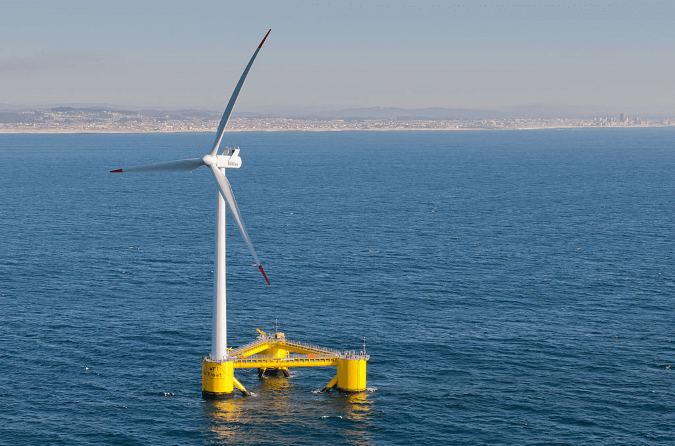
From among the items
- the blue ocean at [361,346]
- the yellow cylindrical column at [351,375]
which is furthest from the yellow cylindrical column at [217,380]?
the yellow cylindrical column at [351,375]

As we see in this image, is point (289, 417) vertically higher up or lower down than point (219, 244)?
lower down

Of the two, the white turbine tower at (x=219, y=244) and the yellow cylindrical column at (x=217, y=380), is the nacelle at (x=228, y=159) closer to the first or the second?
the white turbine tower at (x=219, y=244)

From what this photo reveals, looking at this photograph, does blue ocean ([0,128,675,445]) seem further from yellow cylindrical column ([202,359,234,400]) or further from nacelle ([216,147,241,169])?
nacelle ([216,147,241,169])

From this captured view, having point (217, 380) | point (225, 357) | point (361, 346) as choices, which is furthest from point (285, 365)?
point (361, 346)

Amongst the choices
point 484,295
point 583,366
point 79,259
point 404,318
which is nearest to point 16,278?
point 79,259

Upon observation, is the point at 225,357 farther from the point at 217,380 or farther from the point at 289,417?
the point at 289,417

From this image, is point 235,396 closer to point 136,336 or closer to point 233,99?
point 136,336
